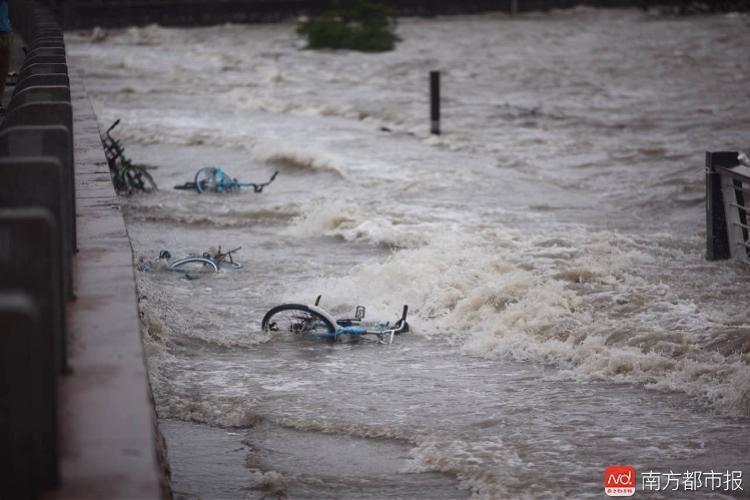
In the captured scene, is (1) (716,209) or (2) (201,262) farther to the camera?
(2) (201,262)

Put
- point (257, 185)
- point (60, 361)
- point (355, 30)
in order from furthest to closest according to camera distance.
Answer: point (355, 30) < point (257, 185) < point (60, 361)

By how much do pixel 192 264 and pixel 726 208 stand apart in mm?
6434

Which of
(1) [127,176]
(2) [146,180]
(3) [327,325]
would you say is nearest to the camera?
(3) [327,325]

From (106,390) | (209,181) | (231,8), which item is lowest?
(209,181)

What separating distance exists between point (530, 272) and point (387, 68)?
31.5 m

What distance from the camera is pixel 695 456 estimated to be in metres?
8.95

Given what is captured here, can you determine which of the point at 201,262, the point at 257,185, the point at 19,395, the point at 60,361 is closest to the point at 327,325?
the point at 201,262

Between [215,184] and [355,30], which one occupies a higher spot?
[355,30]

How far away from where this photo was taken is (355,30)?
2094 inches

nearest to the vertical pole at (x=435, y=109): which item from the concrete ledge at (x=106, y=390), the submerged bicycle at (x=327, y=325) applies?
the submerged bicycle at (x=327, y=325)

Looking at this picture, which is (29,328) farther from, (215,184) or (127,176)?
(215,184)

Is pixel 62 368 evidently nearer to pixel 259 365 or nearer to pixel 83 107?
pixel 259 365

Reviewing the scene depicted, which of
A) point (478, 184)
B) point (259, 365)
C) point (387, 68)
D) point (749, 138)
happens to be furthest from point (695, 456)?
point (387, 68)

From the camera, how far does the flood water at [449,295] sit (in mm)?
9055
